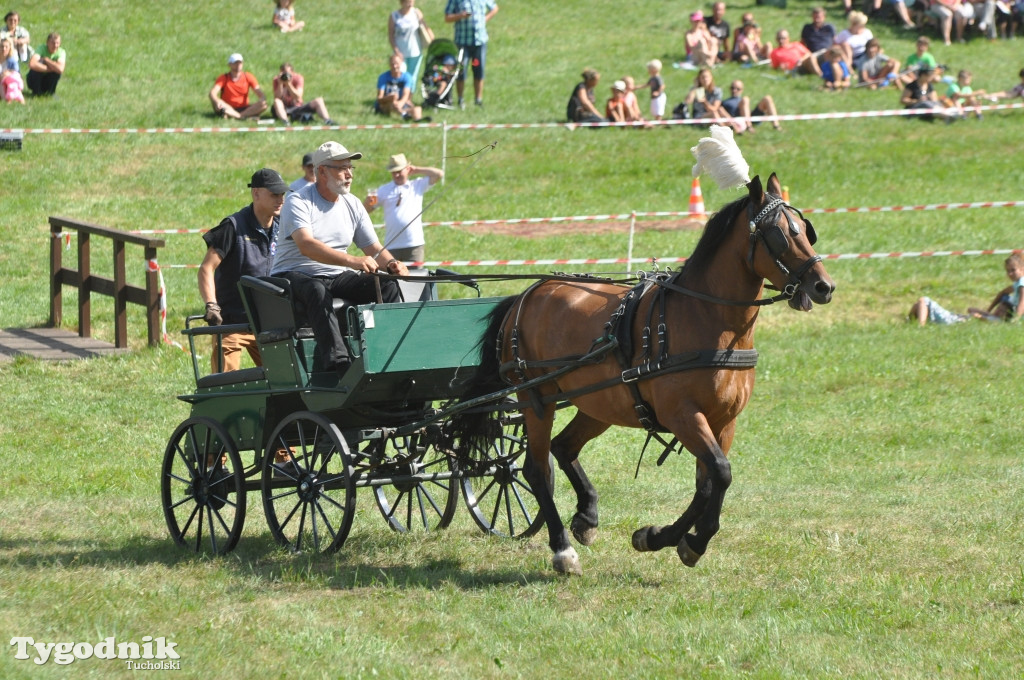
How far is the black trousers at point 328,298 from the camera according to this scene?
714 centimetres

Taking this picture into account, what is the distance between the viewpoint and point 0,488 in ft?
30.6

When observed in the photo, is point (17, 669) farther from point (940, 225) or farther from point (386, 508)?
point (940, 225)

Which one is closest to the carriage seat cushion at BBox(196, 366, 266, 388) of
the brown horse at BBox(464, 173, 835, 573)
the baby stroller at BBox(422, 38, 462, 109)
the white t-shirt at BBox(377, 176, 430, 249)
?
the brown horse at BBox(464, 173, 835, 573)

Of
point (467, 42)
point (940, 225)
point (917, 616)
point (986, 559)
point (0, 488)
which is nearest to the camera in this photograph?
point (917, 616)

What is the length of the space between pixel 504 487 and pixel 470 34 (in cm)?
1570

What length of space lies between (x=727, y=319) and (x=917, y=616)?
1.58m

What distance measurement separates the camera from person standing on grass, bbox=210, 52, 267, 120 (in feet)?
69.8

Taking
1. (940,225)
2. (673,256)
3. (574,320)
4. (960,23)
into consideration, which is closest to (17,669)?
(574,320)

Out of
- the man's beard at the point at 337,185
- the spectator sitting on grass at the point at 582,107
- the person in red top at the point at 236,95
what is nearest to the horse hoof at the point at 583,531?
the man's beard at the point at 337,185

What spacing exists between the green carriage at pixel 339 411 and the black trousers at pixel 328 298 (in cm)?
7

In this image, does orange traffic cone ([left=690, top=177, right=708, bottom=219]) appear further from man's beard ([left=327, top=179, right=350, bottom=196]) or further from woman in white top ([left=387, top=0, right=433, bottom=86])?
man's beard ([left=327, top=179, right=350, bottom=196])

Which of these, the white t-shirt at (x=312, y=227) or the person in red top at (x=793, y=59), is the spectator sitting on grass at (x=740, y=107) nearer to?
the person in red top at (x=793, y=59)

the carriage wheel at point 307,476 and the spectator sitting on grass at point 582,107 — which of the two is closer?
the carriage wheel at point 307,476

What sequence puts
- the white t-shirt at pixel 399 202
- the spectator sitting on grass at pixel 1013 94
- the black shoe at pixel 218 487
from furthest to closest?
the spectator sitting on grass at pixel 1013 94, the white t-shirt at pixel 399 202, the black shoe at pixel 218 487
